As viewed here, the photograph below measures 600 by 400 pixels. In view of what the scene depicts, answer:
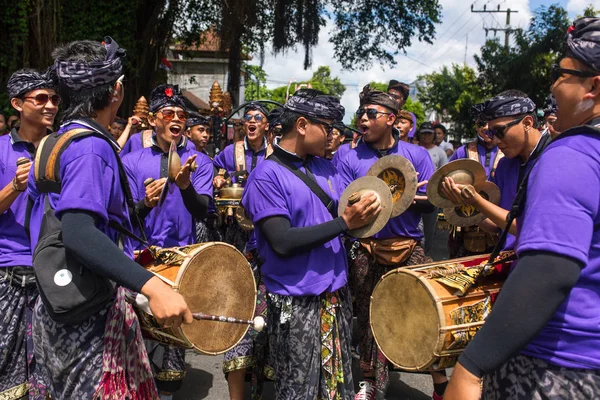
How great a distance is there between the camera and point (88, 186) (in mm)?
2076

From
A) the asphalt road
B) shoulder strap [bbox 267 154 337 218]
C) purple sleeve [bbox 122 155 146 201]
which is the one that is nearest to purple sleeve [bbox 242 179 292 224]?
shoulder strap [bbox 267 154 337 218]

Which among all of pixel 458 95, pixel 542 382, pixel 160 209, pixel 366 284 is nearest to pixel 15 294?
pixel 160 209

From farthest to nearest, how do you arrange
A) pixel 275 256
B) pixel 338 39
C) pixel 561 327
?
pixel 338 39 < pixel 275 256 < pixel 561 327

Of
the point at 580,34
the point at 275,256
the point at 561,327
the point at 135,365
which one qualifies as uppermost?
the point at 580,34

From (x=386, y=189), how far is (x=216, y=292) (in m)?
1.08

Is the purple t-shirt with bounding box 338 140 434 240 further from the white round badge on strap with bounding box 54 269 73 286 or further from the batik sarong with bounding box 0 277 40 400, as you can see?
the white round badge on strap with bounding box 54 269 73 286

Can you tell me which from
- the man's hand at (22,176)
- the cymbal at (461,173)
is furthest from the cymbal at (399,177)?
the man's hand at (22,176)

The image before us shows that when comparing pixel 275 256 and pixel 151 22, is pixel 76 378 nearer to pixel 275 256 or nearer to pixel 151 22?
pixel 275 256

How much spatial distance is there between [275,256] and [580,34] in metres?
1.94

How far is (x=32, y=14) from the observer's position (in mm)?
11016

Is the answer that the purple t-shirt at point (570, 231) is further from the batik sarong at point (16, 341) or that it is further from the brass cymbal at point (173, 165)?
the batik sarong at point (16, 341)

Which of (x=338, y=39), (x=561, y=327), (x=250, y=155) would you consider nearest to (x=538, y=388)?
(x=561, y=327)

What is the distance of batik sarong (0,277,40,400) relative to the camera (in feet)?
11.1

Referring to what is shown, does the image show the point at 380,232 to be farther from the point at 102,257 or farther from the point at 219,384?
the point at 102,257
